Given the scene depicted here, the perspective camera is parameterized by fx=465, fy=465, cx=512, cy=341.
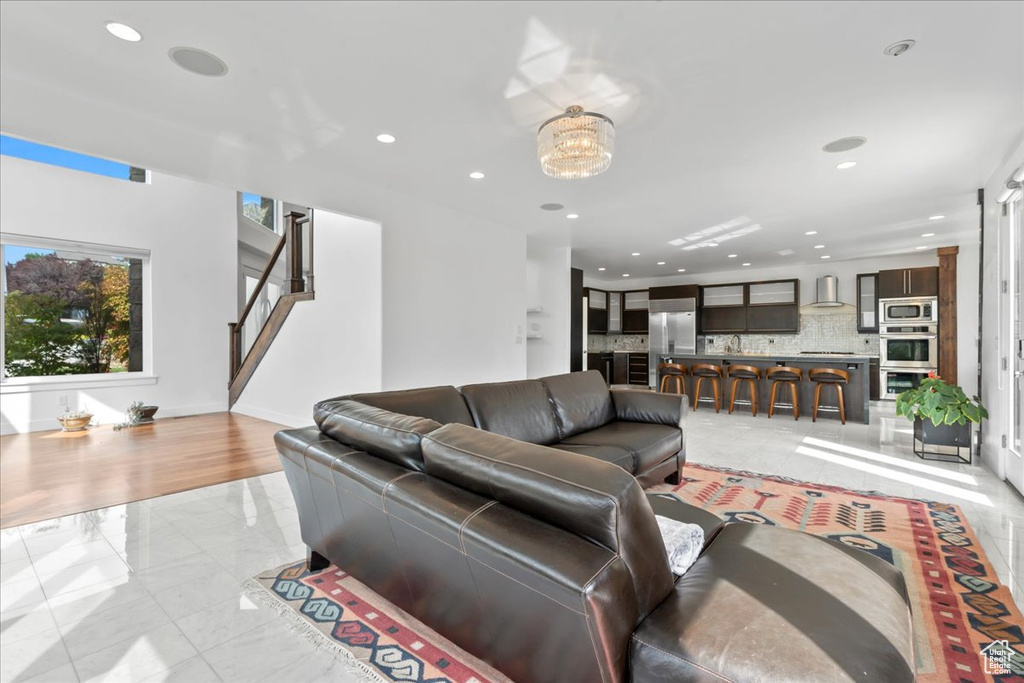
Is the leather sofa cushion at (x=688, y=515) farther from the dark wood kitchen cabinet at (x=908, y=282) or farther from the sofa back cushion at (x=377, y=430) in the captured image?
the dark wood kitchen cabinet at (x=908, y=282)

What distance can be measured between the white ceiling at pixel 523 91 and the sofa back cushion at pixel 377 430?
173 centimetres

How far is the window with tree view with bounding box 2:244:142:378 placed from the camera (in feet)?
18.3

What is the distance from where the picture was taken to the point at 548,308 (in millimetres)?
7336

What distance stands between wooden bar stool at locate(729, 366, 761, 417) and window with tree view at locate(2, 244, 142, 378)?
8.55 metres

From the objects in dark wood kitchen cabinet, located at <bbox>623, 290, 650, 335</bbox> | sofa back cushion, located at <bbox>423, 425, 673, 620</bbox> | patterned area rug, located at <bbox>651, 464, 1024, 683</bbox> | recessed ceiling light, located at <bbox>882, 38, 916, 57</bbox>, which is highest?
recessed ceiling light, located at <bbox>882, 38, 916, 57</bbox>

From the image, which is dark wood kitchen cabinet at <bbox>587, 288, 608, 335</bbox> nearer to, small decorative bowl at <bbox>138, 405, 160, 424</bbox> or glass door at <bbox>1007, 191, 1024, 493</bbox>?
glass door at <bbox>1007, 191, 1024, 493</bbox>

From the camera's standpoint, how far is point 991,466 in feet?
13.0

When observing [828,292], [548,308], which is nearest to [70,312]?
[548,308]

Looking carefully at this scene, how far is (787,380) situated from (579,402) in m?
4.46

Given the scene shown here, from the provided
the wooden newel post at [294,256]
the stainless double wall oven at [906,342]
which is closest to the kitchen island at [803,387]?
the stainless double wall oven at [906,342]

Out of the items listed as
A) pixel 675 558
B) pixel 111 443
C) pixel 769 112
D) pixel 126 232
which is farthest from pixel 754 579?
pixel 126 232

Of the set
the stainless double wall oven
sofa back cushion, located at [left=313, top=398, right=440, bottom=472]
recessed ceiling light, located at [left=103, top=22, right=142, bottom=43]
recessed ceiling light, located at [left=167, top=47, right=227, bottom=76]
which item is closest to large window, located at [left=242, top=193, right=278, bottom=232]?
recessed ceiling light, located at [left=167, top=47, right=227, bottom=76]

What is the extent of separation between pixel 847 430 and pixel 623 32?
564cm

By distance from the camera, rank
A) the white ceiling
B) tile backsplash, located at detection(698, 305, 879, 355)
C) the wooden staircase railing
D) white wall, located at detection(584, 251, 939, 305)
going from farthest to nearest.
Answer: tile backsplash, located at detection(698, 305, 879, 355) < white wall, located at detection(584, 251, 939, 305) < the wooden staircase railing < the white ceiling
